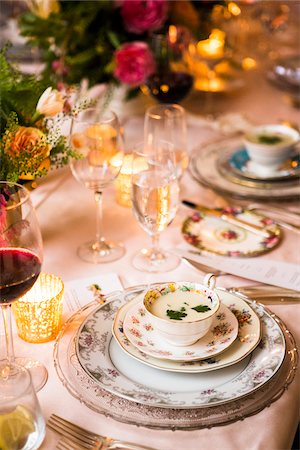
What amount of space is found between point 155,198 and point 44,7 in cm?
103

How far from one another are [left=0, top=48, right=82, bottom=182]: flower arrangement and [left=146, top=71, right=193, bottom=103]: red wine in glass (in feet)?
1.94

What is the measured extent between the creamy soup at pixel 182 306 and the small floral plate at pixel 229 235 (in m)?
0.29

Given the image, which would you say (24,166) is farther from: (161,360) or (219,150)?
(219,150)

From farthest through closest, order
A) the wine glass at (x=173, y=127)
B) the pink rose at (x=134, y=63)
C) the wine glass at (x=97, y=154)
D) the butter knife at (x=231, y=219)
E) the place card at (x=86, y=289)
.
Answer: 1. the pink rose at (x=134, y=63)
2. the wine glass at (x=173, y=127)
3. the butter knife at (x=231, y=219)
4. the wine glass at (x=97, y=154)
5. the place card at (x=86, y=289)

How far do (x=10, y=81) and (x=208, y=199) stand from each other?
0.51 metres

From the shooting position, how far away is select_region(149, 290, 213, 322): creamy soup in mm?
968

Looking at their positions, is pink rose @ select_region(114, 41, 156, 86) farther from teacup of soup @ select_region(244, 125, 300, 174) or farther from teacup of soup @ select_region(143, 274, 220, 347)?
teacup of soup @ select_region(143, 274, 220, 347)

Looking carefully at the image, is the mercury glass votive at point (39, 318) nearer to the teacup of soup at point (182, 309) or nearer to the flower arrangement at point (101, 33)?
the teacup of soup at point (182, 309)

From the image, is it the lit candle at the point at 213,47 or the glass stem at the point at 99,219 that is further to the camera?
the lit candle at the point at 213,47

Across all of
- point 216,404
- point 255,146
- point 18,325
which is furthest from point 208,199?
point 216,404

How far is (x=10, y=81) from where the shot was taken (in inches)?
51.4

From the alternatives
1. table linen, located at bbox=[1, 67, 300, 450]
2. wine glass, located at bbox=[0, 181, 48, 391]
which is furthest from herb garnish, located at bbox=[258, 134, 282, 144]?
wine glass, located at bbox=[0, 181, 48, 391]

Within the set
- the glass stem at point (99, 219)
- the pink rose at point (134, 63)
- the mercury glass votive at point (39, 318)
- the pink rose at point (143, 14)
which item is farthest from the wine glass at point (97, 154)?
the pink rose at point (143, 14)

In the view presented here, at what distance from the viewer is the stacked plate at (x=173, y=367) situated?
87 cm
